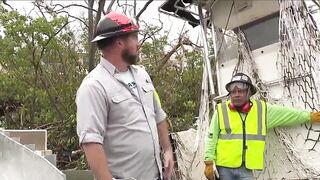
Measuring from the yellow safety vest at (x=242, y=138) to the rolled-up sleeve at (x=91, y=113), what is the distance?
2.46m

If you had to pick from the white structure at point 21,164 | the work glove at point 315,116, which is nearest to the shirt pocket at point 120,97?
the white structure at point 21,164

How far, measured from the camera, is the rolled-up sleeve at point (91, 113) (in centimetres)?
216

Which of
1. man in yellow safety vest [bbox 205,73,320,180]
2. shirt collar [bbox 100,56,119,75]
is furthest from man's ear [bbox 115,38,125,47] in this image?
man in yellow safety vest [bbox 205,73,320,180]

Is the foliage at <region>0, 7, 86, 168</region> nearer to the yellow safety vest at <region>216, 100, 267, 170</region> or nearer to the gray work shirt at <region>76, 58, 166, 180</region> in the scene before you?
the yellow safety vest at <region>216, 100, 267, 170</region>

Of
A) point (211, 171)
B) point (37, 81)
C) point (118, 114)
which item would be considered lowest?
point (211, 171)

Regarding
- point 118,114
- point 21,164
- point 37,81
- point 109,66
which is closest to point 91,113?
point 118,114

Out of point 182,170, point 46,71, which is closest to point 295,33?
point 182,170

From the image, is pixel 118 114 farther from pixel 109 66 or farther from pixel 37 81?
pixel 37 81

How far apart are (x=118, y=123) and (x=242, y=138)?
2.42 metres

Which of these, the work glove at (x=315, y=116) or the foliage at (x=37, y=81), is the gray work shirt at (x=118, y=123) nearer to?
the work glove at (x=315, y=116)

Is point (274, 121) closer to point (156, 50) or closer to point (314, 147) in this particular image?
point (314, 147)

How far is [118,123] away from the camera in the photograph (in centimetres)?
229

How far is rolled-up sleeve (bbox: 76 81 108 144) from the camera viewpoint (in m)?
2.16

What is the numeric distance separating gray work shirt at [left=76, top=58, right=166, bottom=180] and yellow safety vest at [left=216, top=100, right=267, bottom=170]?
2209 millimetres
